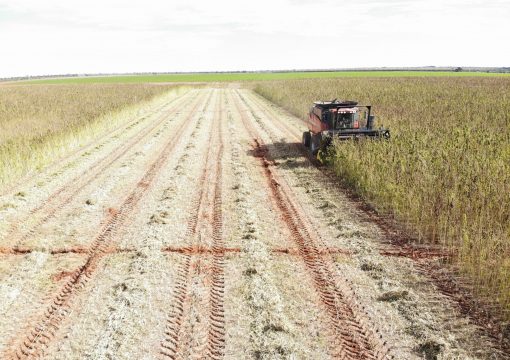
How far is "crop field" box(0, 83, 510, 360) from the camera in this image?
481cm

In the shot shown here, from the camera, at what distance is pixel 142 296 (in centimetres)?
570

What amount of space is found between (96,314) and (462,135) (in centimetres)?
1176

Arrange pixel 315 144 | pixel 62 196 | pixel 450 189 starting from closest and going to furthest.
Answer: pixel 450 189 → pixel 62 196 → pixel 315 144

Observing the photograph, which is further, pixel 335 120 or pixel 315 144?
pixel 315 144

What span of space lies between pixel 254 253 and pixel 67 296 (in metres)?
3.02

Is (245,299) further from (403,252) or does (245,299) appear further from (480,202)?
(480,202)

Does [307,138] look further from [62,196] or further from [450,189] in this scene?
[62,196]

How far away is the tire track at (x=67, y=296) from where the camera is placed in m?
4.64

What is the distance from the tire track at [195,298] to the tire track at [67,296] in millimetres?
1412

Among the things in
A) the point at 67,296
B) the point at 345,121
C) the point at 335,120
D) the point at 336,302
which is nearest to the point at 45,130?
the point at 335,120

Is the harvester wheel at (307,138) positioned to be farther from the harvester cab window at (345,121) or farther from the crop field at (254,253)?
the harvester cab window at (345,121)

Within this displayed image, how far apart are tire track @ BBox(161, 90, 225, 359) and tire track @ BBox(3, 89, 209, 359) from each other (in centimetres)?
141

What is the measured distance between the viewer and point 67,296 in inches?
225

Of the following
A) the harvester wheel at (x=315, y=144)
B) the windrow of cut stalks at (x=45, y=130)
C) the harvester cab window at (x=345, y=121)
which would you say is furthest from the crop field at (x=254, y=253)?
the harvester cab window at (x=345, y=121)
